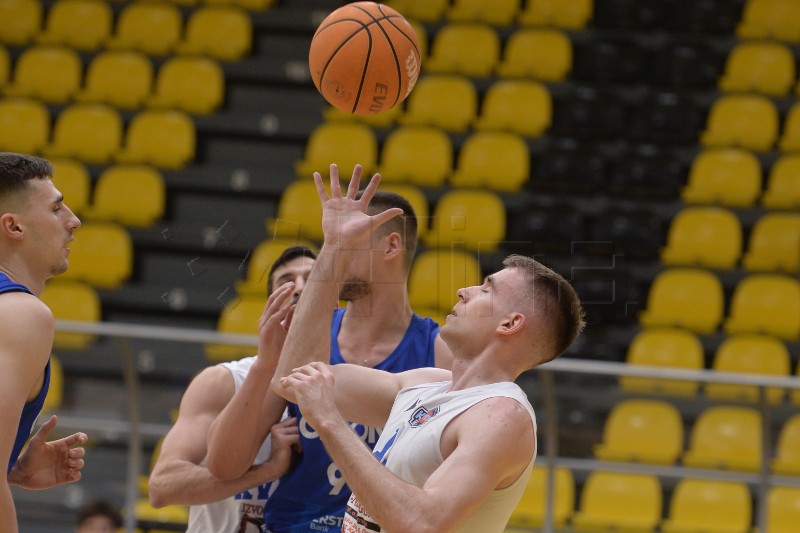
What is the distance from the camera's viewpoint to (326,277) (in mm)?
3332

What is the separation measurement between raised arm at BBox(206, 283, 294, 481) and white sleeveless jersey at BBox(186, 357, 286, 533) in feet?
0.77

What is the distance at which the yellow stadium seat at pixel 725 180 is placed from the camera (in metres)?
9.28

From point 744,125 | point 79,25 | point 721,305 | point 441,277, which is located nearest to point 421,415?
point 441,277

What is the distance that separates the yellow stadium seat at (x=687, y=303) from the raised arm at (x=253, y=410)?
527cm

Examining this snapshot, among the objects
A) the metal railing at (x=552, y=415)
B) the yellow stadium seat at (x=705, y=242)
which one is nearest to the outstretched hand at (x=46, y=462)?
the metal railing at (x=552, y=415)

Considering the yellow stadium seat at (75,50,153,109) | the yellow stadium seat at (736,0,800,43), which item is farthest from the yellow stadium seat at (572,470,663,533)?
the yellow stadium seat at (75,50,153,109)

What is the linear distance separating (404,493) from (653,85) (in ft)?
26.4

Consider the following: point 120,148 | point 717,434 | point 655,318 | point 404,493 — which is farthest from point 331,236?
point 120,148

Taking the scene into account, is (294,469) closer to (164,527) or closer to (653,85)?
(164,527)

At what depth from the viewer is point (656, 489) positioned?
614 centimetres

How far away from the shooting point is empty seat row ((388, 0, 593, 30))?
10484 mm

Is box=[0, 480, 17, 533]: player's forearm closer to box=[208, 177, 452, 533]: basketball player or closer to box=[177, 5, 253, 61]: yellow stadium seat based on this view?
box=[208, 177, 452, 533]: basketball player

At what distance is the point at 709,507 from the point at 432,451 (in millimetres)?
3634

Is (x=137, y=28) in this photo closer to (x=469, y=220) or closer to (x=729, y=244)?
(x=469, y=220)
